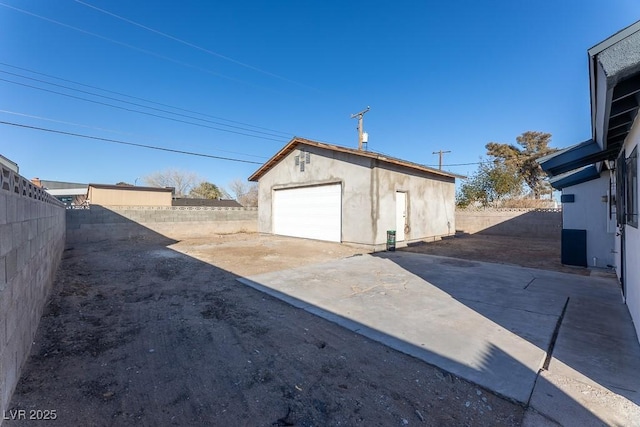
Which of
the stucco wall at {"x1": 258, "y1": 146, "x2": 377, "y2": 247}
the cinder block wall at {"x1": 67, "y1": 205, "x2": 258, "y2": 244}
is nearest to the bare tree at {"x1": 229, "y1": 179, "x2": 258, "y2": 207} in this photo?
the cinder block wall at {"x1": 67, "y1": 205, "x2": 258, "y2": 244}

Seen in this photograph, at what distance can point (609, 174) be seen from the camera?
639 centimetres

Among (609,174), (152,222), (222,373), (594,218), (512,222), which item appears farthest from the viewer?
(512,222)

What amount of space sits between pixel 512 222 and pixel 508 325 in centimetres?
1479

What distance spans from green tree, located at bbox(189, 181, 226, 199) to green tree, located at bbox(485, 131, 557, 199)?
34.9 m

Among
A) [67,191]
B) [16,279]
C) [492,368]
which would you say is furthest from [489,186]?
[67,191]

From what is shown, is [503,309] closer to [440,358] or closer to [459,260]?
[440,358]

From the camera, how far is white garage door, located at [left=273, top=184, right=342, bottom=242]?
11.9m

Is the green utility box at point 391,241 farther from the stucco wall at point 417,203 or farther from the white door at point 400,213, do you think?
the white door at point 400,213

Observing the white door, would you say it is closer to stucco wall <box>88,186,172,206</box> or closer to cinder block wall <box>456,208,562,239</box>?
cinder block wall <box>456,208,562,239</box>

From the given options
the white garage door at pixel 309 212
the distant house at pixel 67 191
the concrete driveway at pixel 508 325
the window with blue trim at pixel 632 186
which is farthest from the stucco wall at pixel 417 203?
the distant house at pixel 67 191

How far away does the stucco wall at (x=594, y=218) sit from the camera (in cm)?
675

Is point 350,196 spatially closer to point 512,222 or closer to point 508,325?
point 508,325

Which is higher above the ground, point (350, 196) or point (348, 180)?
point (348, 180)

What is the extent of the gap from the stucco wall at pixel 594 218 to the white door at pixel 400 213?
539cm
